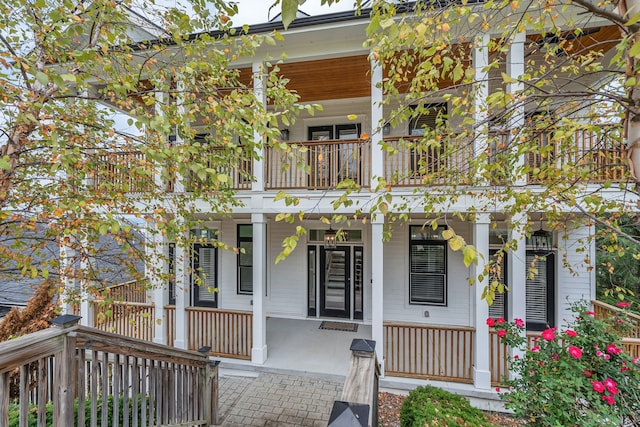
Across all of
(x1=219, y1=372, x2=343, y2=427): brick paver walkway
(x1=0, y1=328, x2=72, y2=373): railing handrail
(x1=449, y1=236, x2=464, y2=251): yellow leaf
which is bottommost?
(x1=219, y1=372, x2=343, y2=427): brick paver walkway

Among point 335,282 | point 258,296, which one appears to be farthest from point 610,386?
point 335,282

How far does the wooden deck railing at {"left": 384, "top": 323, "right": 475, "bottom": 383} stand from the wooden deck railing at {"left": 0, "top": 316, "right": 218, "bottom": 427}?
3.01 meters

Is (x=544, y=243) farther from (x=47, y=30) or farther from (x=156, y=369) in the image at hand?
(x=47, y=30)

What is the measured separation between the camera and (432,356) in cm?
509

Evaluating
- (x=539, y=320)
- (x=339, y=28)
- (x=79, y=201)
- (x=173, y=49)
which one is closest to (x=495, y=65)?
(x=339, y=28)

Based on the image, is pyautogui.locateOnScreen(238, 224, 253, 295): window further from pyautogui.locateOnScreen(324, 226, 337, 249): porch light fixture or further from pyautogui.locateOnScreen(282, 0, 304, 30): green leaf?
pyautogui.locateOnScreen(282, 0, 304, 30): green leaf

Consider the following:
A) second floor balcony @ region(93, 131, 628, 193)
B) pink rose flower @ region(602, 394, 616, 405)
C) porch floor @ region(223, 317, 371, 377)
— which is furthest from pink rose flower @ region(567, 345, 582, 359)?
porch floor @ region(223, 317, 371, 377)

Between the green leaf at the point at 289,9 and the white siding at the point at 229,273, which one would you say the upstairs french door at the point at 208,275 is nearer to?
the white siding at the point at 229,273

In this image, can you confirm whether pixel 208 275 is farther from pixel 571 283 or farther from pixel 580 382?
pixel 571 283

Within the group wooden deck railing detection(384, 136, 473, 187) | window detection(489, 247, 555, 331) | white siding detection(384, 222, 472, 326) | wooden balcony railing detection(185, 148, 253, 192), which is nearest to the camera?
wooden deck railing detection(384, 136, 473, 187)

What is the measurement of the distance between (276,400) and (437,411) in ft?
8.96

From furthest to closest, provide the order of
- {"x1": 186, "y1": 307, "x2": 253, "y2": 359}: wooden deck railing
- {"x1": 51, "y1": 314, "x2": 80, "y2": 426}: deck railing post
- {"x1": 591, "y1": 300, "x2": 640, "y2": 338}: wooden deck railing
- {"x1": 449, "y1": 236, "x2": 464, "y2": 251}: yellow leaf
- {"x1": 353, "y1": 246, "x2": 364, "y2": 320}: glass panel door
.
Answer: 1. {"x1": 353, "y1": 246, "x2": 364, "y2": 320}: glass panel door
2. {"x1": 186, "y1": 307, "x2": 253, "y2": 359}: wooden deck railing
3. {"x1": 591, "y1": 300, "x2": 640, "y2": 338}: wooden deck railing
4. {"x1": 51, "y1": 314, "x2": 80, "y2": 426}: deck railing post
5. {"x1": 449, "y1": 236, "x2": 464, "y2": 251}: yellow leaf

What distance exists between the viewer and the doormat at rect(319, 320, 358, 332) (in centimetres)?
723

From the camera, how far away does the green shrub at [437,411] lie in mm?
2662
